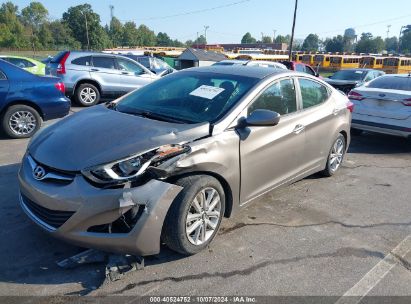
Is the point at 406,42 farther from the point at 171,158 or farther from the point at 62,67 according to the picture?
the point at 171,158

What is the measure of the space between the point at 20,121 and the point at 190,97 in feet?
14.5

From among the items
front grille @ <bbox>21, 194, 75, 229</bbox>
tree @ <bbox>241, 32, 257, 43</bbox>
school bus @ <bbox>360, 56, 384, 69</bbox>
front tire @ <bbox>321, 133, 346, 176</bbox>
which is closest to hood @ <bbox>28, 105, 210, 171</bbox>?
front grille @ <bbox>21, 194, 75, 229</bbox>

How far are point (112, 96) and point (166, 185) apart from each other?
9.22 meters

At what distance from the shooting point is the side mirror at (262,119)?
11.8 feet

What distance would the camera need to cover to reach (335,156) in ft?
18.5

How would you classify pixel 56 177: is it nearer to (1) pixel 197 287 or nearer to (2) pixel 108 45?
(1) pixel 197 287

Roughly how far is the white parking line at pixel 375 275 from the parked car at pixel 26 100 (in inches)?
239

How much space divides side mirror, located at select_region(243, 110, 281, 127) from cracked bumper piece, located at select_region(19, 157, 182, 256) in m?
1.05

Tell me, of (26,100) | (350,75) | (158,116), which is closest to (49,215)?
(158,116)

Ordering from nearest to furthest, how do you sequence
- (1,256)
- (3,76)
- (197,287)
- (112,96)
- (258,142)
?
(197,287), (1,256), (258,142), (3,76), (112,96)

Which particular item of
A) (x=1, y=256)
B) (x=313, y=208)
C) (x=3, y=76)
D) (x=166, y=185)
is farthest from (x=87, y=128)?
(x=3, y=76)

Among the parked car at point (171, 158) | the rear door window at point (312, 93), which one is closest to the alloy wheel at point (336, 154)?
the rear door window at point (312, 93)

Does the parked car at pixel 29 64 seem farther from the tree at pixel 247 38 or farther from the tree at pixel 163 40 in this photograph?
the tree at pixel 247 38

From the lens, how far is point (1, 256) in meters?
3.22
